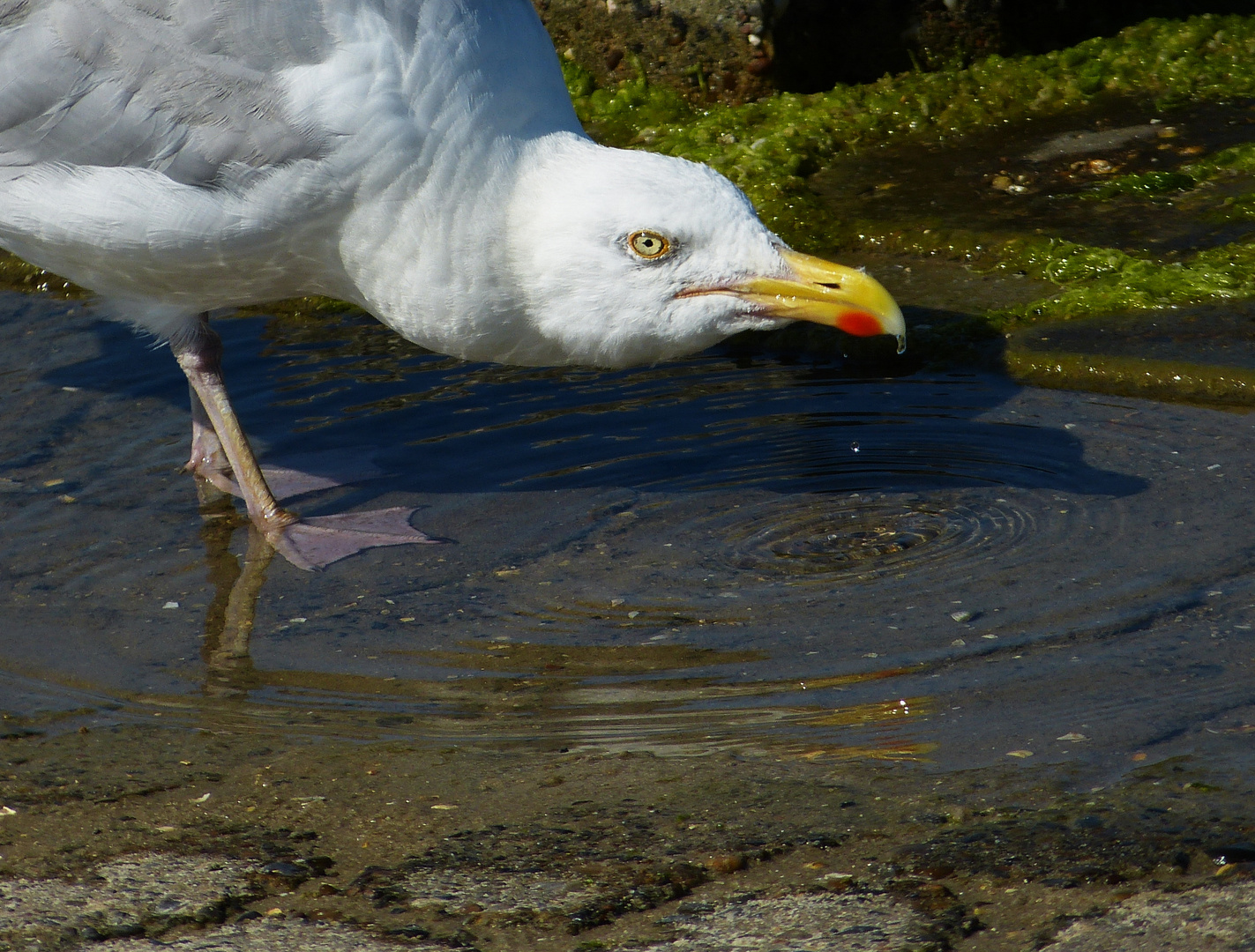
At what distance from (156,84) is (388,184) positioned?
744 mm

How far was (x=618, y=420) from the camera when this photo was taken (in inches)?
188

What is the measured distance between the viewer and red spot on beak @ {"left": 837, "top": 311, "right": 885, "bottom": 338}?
3.74 metres

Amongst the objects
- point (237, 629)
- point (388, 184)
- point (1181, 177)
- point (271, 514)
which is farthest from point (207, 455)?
point (1181, 177)

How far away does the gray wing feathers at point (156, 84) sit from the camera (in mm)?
3742

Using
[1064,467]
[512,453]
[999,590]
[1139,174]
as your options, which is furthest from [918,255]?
[999,590]

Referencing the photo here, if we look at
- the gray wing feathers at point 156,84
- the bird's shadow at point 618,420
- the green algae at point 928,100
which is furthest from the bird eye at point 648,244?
the green algae at point 928,100

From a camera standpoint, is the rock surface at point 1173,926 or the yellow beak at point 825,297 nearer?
the rock surface at point 1173,926

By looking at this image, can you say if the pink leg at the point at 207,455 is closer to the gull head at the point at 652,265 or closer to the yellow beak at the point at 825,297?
the gull head at the point at 652,265

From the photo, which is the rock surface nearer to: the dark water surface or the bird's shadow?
the dark water surface

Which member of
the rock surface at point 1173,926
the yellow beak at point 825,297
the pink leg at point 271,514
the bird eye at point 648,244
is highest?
the bird eye at point 648,244

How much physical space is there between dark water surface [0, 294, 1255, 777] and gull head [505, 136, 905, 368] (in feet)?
2.08

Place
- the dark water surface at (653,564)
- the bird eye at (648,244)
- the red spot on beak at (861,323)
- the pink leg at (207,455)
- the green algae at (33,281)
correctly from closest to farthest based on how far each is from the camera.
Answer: the dark water surface at (653,564) → the bird eye at (648,244) → the red spot on beak at (861,323) → the pink leg at (207,455) → the green algae at (33,281)

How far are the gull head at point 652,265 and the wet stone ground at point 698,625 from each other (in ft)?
2.09

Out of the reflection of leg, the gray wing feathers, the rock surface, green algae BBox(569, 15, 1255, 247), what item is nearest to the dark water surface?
the reflection of leg
